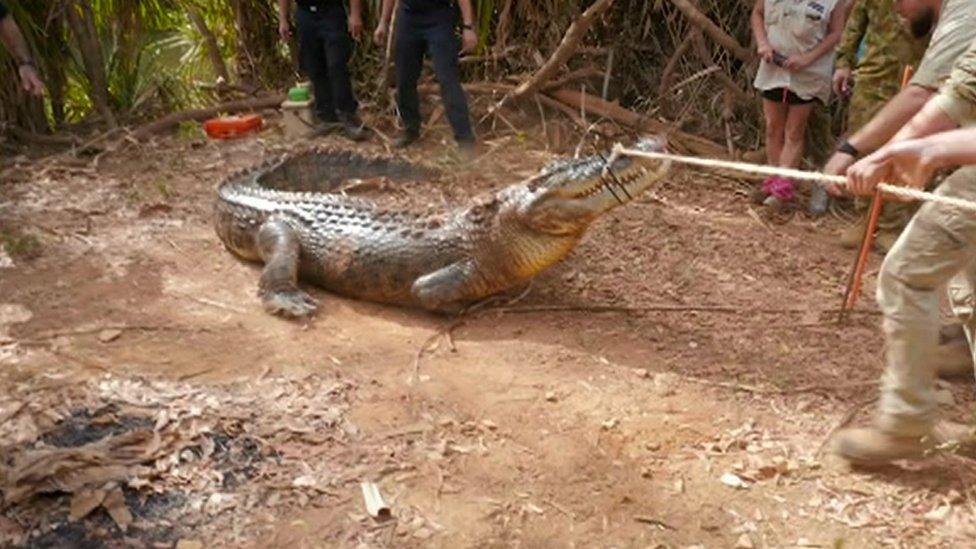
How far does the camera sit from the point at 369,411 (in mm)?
3246

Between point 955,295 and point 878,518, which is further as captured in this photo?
point 955,295

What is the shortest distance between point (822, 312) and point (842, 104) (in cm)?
254

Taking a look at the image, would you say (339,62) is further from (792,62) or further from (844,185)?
(844,185)

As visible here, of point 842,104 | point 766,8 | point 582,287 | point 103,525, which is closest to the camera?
point 103,525

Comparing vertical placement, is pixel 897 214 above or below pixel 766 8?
below

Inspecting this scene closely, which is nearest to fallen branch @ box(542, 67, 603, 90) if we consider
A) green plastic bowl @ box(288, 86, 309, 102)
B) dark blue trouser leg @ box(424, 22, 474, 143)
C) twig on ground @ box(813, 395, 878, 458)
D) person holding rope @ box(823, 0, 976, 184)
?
dark blue trouser leg @ box(424, 22, 474, 143)

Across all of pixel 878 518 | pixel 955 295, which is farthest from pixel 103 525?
pixel 955 295

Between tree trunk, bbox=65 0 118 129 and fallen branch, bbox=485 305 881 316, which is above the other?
tree trunk, bbox=65 0 118 129

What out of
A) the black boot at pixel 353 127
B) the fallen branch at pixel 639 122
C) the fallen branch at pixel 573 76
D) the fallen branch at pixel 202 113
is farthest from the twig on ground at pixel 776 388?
the fallen branch at pixel 202 113

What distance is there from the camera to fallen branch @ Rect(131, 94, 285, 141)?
6.96 m

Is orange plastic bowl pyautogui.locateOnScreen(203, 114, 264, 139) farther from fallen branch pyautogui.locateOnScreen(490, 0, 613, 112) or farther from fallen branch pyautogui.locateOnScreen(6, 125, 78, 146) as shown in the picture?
fallen branch pyautogui.locateOnScreen(490, 0, 613, 112)

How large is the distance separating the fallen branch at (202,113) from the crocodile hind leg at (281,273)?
9.79 ft

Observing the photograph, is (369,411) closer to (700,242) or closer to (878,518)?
(878,518)

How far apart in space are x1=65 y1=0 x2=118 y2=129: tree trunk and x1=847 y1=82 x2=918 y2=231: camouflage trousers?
533 cm
